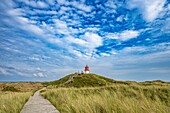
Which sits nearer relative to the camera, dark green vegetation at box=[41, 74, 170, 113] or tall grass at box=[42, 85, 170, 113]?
tall grass at box=[42, 85, 170, 113]

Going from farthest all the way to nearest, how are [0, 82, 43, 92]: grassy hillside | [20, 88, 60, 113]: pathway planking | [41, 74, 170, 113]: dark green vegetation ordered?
[0, 82, 43, 92]: grassy hillside → [20, 88, 60, 113]: pathway planking → [41, 74, 170, 113]: dark green vegetation

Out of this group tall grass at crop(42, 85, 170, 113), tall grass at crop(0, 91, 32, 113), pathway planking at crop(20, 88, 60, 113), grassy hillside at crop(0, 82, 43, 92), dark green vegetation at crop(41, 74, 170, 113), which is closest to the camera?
tall grass at crop(42, 85, 170, 113)

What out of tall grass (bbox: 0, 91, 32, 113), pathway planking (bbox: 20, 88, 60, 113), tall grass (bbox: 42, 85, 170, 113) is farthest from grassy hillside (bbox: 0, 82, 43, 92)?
pathway planking (bbox: 20, 88, 60, 113)

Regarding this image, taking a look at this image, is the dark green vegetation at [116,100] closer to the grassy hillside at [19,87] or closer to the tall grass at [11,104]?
the tall grass at [11,104]

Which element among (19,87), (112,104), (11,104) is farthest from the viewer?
(19,87)

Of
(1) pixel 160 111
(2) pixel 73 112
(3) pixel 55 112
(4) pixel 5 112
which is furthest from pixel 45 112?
(1) pixel 160 111

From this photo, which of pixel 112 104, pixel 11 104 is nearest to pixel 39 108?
pixel 112 104

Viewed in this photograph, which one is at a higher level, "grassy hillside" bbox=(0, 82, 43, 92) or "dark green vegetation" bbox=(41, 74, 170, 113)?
"grassy hillside" bbox=(0, 82, 43, 92)

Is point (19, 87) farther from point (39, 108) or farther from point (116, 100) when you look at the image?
point (116, 100)

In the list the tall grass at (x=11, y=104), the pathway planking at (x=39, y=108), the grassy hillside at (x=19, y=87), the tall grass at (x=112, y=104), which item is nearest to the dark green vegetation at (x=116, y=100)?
the tall grass at (x=112, y=104)

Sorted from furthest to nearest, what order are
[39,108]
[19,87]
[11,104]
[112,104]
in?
[19,87], [11,104], [39,108], [112,104]

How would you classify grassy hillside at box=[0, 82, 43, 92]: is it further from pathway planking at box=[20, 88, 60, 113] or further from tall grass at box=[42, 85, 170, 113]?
pathway planking at box=[20, 88, 60, 113]

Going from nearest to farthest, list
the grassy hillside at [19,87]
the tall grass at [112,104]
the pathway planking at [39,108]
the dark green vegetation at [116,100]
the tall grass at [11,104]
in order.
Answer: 1. the tall grass at [112,104]
2. the dark green vegetation at [116,100]
3. the pathway planking at [39,108]
4. the tall grass at [11,104]
5. the grassy hillside at [19,87]

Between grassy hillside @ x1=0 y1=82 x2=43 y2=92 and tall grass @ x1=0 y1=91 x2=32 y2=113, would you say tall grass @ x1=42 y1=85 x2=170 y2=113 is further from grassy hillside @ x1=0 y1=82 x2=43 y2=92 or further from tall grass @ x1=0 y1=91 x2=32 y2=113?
grassy hillside @ x1=0 y1=82 x2=43 y2=92
